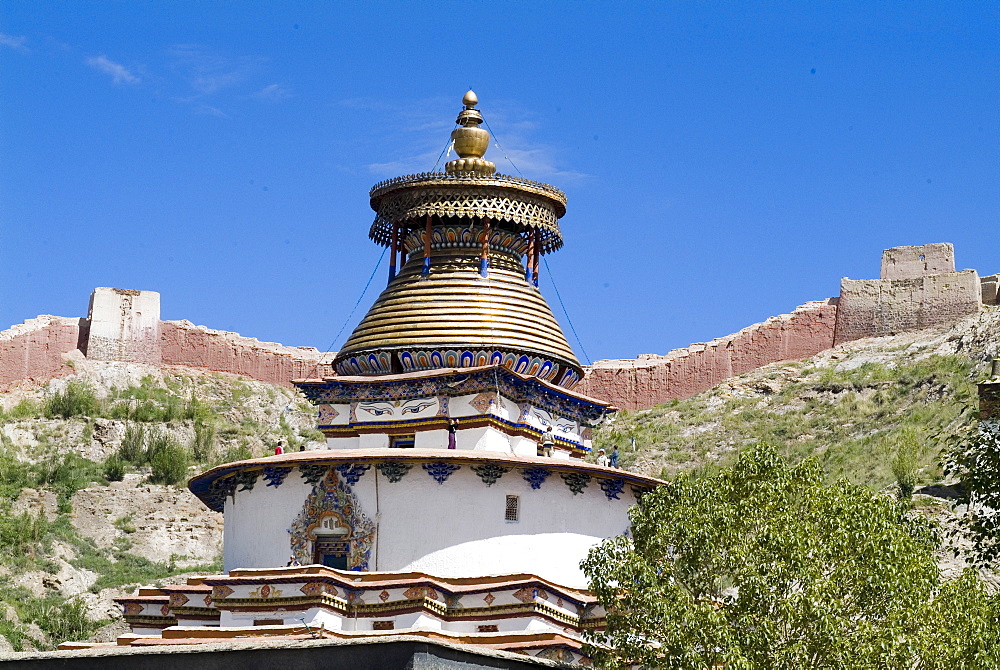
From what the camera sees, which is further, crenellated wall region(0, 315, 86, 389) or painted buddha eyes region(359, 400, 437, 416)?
crenellated wall region(0, 315, 86, 389)

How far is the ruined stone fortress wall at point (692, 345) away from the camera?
63.8m

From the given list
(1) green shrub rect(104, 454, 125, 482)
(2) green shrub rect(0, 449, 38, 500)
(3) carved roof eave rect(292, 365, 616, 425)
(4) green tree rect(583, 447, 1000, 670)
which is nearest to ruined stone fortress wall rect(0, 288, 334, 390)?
(1) green shrub rect(104, 454, 125, 482)

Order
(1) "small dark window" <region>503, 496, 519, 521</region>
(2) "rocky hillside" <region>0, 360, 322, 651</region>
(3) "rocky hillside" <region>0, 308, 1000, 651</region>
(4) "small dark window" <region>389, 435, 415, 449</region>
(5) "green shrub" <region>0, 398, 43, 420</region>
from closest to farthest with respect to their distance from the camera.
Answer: (1) "small dark window" <region>503, 496, 519, 521</region>
(4) "small dark window" <region>389, 435, 415, 449</region>
(2) "rocky hillside" <region>0, 360, 322, 651</region>
(3) "rocky hillside" <region>0, 308, 1000, 651</region>
(5) "green shrub" <region>0, 398, 43, 420</region>

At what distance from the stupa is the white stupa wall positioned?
0.11 feet

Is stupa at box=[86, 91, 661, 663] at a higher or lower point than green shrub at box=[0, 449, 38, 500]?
lower

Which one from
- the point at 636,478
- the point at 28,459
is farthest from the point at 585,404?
the point at 28,459

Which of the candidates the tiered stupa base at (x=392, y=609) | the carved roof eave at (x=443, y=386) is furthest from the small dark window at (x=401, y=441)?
the tiered stupa base at (x=392, y=609)

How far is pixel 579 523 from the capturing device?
89.2 ft

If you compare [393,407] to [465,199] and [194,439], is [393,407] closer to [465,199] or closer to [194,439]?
[465,199]

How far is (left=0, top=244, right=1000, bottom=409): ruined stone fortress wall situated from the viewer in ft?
209

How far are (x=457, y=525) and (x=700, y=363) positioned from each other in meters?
39.7

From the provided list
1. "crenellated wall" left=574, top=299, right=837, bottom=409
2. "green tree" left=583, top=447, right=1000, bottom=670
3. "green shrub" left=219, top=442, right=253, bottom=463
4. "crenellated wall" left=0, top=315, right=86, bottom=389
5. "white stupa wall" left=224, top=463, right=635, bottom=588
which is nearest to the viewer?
"green tree" left=583, top=447, right=1000, bottom=670

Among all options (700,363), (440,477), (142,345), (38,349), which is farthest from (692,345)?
(440,477)

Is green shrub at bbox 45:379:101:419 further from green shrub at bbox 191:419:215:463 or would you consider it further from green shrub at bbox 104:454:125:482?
green shrub at bbox 104:454:125:482
